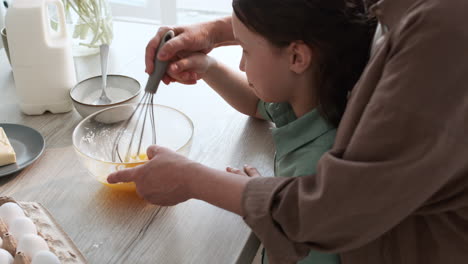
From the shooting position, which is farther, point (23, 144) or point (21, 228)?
point (23, 144)

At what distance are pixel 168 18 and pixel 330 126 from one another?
93.2 inches

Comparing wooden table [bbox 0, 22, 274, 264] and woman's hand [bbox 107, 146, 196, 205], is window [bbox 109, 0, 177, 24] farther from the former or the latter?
woman's hand [bbox 107, 146, 196, 205]

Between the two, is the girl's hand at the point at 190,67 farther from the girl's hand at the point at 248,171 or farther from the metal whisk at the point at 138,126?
the girl's hand at the point at 248,171

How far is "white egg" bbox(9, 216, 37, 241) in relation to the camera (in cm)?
73

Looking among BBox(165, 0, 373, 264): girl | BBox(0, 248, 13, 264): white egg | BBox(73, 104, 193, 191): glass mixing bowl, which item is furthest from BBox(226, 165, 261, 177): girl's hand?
BBox(0, 248, 13, 264): white egg

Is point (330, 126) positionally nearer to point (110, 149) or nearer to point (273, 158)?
point (273, 158)

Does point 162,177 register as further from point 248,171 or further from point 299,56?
point 299,56

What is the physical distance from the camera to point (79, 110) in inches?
42.4

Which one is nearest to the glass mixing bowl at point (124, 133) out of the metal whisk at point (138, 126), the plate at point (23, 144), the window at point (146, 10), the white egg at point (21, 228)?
the metal whisk at point (138, 126)

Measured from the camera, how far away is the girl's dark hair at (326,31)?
2.52 feet

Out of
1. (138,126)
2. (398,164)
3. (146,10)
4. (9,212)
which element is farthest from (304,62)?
(146,10)

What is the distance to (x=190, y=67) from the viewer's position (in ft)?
3.51

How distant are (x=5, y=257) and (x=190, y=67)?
550mm

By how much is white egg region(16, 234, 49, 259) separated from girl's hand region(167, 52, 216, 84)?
450mm
